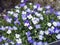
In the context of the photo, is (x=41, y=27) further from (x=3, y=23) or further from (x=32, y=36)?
(x=3, y=23)

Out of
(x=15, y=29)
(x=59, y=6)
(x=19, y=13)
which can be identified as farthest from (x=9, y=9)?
(x=59, y=6)

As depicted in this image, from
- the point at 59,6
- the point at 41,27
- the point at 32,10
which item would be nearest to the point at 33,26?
the point at 41,27

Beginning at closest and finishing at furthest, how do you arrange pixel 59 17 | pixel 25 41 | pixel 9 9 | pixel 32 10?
pixel 25 41 < pixel 59 17 < pixel 32 10 < pixel 9 9

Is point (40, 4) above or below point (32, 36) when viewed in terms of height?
above

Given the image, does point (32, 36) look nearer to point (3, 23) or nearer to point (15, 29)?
point (15, 29)

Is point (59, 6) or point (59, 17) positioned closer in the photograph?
point (59, 17)

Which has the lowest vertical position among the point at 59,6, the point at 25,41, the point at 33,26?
the point at 25,41

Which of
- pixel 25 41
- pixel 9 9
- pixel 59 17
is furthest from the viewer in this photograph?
pixel 9 9
